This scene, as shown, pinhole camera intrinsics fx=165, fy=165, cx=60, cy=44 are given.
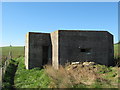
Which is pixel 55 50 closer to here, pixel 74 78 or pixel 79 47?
pixel 79 47

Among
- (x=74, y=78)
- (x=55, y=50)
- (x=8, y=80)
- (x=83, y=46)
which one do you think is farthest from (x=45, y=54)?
(x=74, y=78)

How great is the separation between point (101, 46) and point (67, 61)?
3106 mm

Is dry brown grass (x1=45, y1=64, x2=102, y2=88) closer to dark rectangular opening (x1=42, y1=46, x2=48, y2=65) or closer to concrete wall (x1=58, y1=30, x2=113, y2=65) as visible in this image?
concrete wall (x1=58, y1=30, x2=113, y2=65)

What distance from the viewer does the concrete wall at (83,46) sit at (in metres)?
13.0

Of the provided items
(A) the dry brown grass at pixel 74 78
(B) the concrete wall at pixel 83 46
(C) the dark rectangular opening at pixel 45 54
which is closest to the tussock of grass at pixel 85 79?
(A) the dry brown grass at pixel 74 78

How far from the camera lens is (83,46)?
13.4 metres

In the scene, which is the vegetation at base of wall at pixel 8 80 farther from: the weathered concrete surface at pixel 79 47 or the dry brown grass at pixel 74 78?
the weathered concrete surface at pixel 79 47

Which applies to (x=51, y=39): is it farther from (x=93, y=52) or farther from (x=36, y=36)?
(x=93, y=52)

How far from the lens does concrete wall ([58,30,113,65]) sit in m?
13.0

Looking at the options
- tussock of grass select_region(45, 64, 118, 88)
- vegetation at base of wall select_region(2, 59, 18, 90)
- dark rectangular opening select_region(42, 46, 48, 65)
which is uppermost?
dark rectangular opening select_region(42, 46, 48, 65)

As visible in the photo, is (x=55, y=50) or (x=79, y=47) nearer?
(x=79, y=47)

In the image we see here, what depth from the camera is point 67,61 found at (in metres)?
13.0

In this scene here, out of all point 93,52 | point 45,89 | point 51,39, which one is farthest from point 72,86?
point 51,39

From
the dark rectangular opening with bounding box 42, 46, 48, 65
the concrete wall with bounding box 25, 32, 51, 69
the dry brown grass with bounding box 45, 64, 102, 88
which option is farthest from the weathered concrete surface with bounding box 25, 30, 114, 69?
the dry brown grass with bounding box 45, 64, 102, 88
